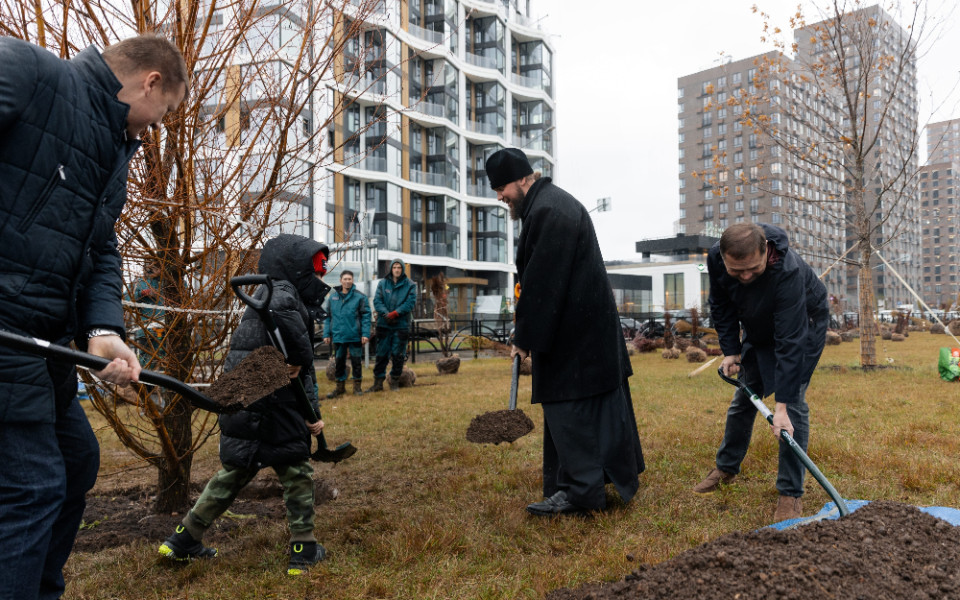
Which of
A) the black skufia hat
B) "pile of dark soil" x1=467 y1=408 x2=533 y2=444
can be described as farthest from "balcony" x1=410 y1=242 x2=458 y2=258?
the black skufia hat

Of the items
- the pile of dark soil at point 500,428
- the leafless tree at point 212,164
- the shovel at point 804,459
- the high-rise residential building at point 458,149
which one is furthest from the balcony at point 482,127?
the shovel at point 804,459

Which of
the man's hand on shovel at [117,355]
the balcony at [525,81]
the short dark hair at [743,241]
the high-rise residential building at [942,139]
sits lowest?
the man's hand on shovel at [117,355]

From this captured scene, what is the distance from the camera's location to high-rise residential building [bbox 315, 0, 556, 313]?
3953 centimetres

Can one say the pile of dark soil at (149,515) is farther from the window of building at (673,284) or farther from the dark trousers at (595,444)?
the window of building at (673,284)

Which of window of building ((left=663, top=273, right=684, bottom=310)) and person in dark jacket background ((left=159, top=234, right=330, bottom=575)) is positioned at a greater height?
window of building ((left=663, top=273, right=684, bottom=310))

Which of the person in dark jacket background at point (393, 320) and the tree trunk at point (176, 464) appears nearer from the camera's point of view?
the tree trunk at point (176, 464)

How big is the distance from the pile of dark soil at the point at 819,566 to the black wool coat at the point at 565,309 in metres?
1.35

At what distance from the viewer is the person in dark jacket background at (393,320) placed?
32.1 ft

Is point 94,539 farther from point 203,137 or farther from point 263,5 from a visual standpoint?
point 263,5

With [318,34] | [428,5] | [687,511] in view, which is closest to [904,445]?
[687,511]

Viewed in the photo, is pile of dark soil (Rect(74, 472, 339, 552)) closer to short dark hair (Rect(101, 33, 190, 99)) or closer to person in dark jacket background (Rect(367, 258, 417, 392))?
short dark hair (Rect(101, 33, 190, 99))

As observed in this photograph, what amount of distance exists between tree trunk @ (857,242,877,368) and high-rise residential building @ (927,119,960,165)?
1.80 meters

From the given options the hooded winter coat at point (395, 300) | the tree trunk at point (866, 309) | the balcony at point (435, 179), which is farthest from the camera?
the balcony at point (435, 179)

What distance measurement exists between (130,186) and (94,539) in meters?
1.94
